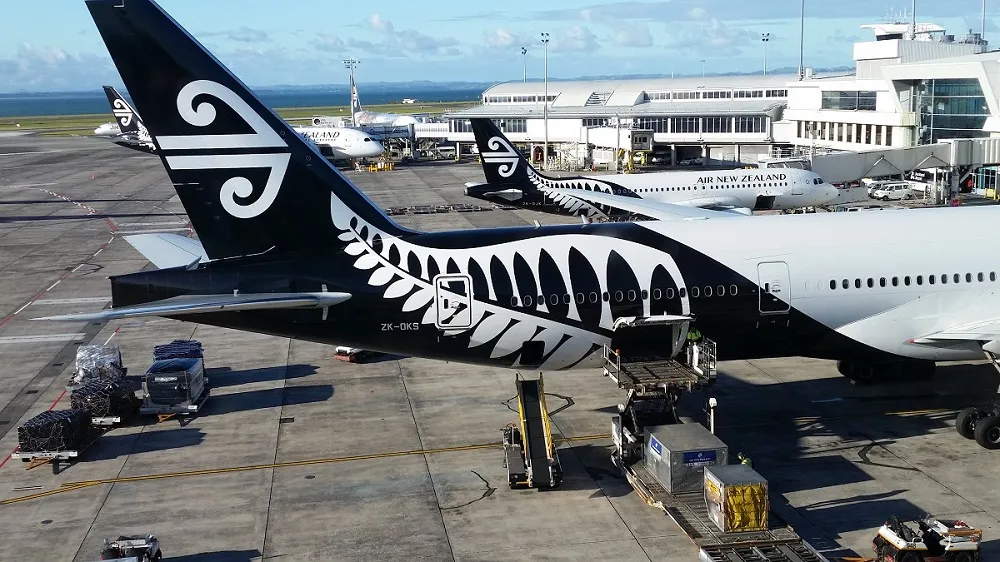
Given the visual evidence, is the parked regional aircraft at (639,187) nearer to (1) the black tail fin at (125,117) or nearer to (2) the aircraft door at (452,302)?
(2) the aircraft door at (452,302)

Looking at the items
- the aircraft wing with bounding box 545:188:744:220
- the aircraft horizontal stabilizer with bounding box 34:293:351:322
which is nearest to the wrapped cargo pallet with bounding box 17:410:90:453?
the aircraft horizontal stabilizer with bounding box 34:293:351:322

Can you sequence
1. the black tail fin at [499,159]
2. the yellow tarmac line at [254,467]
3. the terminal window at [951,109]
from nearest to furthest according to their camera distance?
the yellow tarmac line at [254,467] → the black tail fin at [499,159] → the terminal window at [951,109]

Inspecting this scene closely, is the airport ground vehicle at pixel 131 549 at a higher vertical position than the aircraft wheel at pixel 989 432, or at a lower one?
higher

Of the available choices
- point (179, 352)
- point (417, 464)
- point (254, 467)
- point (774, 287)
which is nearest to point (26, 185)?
point (179, 352)

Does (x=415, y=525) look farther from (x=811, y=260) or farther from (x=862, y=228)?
(x=862, y=228)

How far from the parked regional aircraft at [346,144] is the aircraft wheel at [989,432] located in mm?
109377

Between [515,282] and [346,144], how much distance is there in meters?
107

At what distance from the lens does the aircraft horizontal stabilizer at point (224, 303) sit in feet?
72.4

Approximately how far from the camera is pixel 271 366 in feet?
116

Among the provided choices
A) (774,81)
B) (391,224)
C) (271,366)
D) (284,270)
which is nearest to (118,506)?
(284,270)

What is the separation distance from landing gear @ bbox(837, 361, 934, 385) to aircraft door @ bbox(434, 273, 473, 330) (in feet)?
44.0

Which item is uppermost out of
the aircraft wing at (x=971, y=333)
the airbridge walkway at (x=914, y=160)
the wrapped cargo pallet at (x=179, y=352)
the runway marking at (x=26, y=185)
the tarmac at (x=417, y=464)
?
the airbridge walkway at (x=914, y=160)

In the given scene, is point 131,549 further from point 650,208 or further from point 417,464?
point 650,208

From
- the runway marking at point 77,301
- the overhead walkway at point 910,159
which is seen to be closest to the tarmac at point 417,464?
the runway marking at point 77,301
